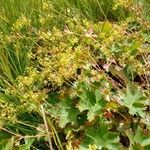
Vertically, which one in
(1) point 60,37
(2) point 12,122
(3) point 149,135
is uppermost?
(1) point 60,37

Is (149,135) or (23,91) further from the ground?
(23,91)

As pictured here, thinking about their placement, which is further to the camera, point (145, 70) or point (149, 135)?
point (145, 70)

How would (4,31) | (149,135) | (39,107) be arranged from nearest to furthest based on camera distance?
1. (149,135)
2. (39,107)
3. (4,31)

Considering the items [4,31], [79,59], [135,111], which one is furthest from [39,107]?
[4,31]

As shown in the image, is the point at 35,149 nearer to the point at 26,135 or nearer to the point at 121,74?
the point at 26,135

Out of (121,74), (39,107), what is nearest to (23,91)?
(39,107)

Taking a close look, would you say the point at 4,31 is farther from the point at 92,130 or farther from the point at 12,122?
the point at 92,130

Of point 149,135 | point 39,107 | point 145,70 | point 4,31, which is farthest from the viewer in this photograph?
point 4,31
